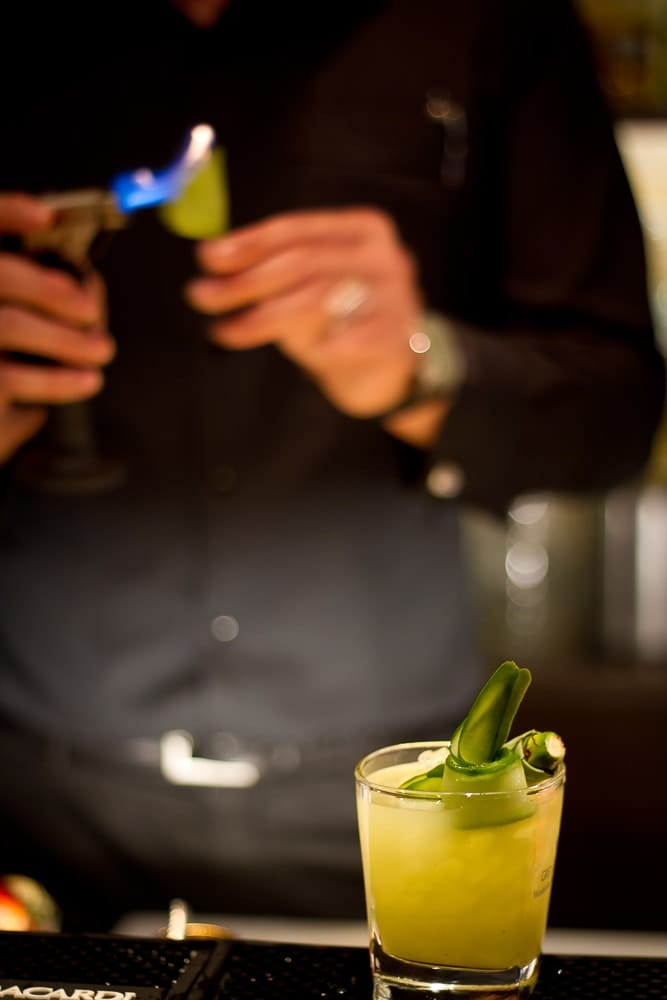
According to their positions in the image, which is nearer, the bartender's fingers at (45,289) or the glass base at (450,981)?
the glass base at (450,981)

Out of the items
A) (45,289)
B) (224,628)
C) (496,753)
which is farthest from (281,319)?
(496,753)

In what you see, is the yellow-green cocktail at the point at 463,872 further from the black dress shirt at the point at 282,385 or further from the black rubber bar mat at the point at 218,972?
the black dress shirt at the point at 282,385

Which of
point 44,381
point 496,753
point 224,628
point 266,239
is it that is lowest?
point 224,628

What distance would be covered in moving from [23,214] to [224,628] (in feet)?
2.05

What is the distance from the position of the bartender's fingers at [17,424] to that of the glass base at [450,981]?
812 millimetres

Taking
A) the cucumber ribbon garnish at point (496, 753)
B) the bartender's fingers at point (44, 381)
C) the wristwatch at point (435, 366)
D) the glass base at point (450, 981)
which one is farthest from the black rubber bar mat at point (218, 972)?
the wristwatch at point (435, 366)

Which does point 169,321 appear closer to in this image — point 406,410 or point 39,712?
point 406,410

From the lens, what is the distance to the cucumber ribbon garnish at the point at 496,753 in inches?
25.4

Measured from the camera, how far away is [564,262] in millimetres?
1572

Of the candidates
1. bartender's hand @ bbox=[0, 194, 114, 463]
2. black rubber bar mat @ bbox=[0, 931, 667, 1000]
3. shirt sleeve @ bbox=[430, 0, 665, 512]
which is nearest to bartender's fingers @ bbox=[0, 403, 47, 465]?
bartender's hand @ bbox=[0, 194, 114, 463]

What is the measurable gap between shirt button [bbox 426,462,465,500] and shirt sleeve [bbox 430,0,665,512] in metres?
0.01

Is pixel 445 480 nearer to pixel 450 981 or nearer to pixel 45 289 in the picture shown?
pixel 45 289

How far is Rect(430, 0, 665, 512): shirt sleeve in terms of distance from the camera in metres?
1.54

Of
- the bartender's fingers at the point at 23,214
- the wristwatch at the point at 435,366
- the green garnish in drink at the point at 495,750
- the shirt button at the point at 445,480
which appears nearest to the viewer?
the green garnish in drink at the point at 495,750
